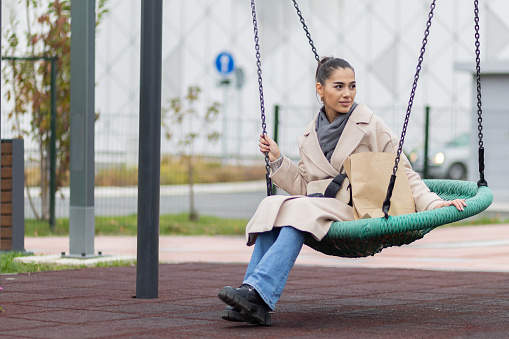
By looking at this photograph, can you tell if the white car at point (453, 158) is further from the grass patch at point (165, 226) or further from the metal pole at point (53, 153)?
the metal pole at point (53, 153)

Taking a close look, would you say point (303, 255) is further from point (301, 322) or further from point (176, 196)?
point (176, 196)

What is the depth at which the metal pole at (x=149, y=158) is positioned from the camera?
17.5ft

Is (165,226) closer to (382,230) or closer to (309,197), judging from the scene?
(309,197)

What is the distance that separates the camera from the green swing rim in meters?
4.21

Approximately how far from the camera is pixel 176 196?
16.2 meters

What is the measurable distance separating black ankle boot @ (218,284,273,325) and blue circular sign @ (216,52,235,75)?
1721cm

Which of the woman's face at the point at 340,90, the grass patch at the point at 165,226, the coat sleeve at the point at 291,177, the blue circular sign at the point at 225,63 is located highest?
the blue circular sign at the point at 225,63

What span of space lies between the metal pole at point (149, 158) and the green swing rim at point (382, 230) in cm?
119

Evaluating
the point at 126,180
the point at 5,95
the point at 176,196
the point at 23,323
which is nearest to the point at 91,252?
the point at 23,323

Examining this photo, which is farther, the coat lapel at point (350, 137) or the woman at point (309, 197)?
the coat lapel at point (350, 137)

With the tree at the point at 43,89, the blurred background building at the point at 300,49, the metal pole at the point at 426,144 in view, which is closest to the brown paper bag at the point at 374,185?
the tree at the point at 43,89

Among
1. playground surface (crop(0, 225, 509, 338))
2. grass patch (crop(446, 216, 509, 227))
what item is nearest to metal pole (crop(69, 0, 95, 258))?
playground surface (crop(0, 225, 509, 338))

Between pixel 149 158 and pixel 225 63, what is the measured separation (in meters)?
16.1

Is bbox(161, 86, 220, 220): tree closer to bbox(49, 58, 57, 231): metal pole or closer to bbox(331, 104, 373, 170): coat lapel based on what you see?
bbox(49, 58, 57, 231): metal pole
